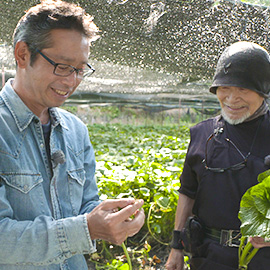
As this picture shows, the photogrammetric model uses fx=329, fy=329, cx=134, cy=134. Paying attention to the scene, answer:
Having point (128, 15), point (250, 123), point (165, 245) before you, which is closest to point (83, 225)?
point (250, 123)

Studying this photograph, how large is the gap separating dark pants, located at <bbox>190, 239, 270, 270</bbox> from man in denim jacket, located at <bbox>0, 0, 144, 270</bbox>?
50cm

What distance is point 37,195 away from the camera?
101cm

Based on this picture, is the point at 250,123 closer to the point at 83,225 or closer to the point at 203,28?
the point at 83,225

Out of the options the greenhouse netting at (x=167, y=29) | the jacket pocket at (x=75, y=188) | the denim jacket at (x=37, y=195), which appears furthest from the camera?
the greenhouse netting at (x=167, y=29)

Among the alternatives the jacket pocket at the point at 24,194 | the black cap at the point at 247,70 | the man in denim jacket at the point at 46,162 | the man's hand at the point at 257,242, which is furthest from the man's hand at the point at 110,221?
the black cap at the point at 247,70

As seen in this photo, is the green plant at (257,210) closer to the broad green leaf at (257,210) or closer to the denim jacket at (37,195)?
the broad green leaf at (257,210)

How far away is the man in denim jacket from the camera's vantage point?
930 mm

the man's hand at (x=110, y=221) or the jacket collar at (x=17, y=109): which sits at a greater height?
the jacket collar at (x=17, y=109)

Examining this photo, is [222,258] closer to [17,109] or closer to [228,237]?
[228,237]

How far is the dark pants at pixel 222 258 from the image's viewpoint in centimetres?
134

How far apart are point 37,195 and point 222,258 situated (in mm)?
840

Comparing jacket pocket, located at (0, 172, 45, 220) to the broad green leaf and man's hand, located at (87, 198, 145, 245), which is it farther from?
the broad green leaf

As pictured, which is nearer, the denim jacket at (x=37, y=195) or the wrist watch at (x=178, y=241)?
the denim jacket at (x=37, y=195)

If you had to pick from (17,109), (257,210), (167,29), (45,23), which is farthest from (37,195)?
(167,29)
